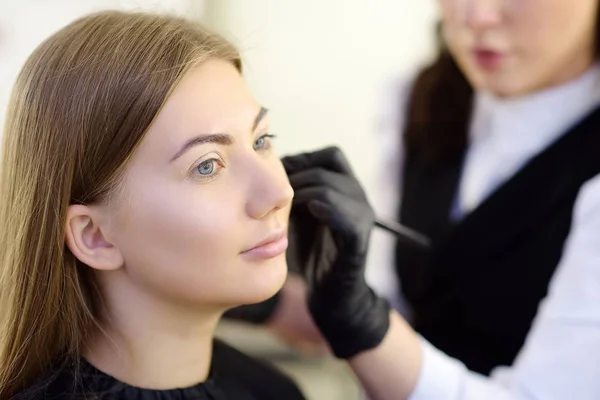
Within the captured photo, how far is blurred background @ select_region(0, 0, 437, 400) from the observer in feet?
3.29

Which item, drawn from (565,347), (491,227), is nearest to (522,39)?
(491,227)

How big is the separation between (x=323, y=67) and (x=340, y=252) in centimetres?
46

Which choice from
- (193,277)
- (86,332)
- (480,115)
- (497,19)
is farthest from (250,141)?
(480,115)

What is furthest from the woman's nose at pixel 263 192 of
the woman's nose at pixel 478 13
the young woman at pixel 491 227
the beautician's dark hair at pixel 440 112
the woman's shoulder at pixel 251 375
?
the beautician's dark hair at pixel 440 112

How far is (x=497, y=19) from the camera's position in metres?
0.75

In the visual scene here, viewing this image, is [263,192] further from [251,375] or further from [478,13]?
[478,13]

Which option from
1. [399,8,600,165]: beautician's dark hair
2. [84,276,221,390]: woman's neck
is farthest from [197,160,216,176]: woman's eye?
[399,8,600,165]: beautician's dark hair

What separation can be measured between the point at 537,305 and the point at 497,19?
338mm

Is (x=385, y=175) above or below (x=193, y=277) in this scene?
below

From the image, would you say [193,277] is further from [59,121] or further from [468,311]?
[468,311]

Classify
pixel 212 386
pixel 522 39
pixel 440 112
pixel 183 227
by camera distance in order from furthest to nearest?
pixel 440 112 → pixel 522 39 → pixel 212 386 → pixel 183 227

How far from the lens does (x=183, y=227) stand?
21.1 inches

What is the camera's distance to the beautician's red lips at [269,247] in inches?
22.3

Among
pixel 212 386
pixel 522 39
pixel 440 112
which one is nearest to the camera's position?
pixel 212 386
